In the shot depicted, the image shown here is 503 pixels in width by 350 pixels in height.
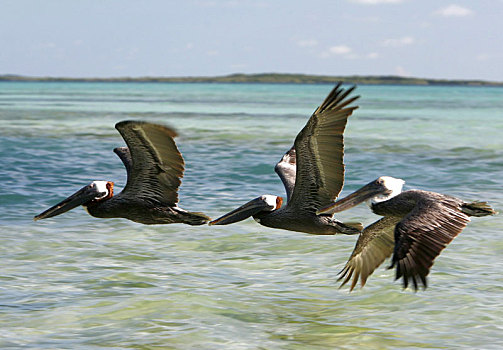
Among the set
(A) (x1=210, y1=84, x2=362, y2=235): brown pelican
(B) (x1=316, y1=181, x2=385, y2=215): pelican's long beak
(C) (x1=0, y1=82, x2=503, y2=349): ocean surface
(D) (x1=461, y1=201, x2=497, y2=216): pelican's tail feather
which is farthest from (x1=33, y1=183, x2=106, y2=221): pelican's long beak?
(D) (x1=461, y1=201, x2=497, y2=216): pelican's tail feather

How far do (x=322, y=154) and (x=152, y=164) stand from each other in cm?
170

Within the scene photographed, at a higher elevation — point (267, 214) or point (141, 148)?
Result: point (141, 148)

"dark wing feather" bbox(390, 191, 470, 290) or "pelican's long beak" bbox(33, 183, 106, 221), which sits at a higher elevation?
"dark wing feather" bbox(390, 191, 470, 290)

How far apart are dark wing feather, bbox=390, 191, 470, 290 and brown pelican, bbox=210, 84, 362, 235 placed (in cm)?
127

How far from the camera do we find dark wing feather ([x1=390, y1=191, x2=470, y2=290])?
6.32 m

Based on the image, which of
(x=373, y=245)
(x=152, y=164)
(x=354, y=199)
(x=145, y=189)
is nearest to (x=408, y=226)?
(x=354, y=199)

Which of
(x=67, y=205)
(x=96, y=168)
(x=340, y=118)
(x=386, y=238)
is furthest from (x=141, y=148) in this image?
(x=96, y=168)

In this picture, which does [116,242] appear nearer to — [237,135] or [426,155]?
[426,155]

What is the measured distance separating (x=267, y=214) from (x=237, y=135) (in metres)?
21.6

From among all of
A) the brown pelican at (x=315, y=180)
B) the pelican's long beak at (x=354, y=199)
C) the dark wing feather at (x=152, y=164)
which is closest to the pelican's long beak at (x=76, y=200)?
the dark wing feather at (x=152, y=164)

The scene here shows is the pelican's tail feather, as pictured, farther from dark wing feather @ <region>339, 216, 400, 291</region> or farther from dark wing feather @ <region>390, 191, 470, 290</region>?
dark wing feather @ <region>339, 216, 400, 291</region>

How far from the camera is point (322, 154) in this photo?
26.5ft

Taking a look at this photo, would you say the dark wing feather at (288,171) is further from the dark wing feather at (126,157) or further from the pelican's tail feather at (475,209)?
the pelican's tail feather at (475,209)

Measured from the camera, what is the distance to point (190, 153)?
24484 millimetres
